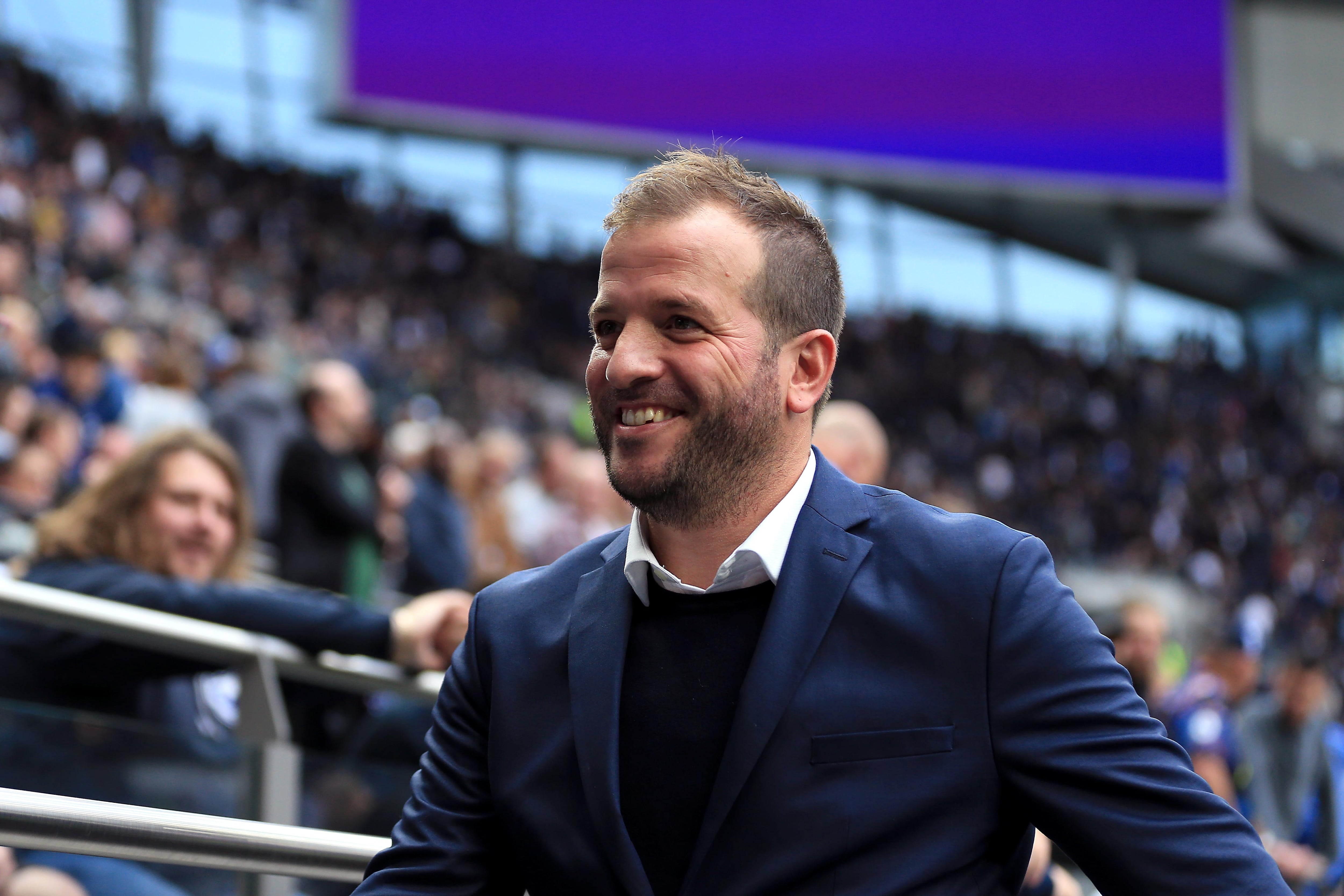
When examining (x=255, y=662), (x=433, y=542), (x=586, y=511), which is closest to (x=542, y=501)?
(x=586, y=511)

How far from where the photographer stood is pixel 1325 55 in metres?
23.1

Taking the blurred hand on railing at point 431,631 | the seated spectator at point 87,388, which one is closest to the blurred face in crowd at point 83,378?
the seated spectator at point 87,388

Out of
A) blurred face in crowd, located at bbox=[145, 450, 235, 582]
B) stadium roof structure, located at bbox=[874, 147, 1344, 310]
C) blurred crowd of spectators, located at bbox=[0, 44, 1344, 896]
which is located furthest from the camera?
stadium roof structure, located at bbox=[874, 147, 1344, 310]

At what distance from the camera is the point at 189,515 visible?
9.30 feet

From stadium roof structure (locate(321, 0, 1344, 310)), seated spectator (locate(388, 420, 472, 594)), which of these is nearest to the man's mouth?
seated spectator (locate(388, 420, 472, 594))

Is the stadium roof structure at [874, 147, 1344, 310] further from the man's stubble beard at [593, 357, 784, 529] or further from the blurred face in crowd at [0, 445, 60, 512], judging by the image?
the man's stubble beard at [593, 357, 784, 529]

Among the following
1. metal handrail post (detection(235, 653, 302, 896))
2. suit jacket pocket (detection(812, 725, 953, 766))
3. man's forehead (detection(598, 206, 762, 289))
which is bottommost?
metal handrail post (detection(235, 653, 302, 896))

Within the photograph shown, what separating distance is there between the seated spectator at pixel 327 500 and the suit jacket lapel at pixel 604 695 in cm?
334

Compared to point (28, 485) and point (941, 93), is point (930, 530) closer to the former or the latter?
point (28, 485)

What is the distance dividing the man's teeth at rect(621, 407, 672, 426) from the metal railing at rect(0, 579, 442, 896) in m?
1.13

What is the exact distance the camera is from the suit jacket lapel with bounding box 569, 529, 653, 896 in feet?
4.31

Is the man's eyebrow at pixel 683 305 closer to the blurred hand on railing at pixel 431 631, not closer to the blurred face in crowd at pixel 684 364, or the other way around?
the blurred face in crowd at pixel 684 364

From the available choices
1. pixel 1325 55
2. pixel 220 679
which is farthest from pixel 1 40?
pixel 1325 55

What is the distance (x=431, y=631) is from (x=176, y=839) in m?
0.78
